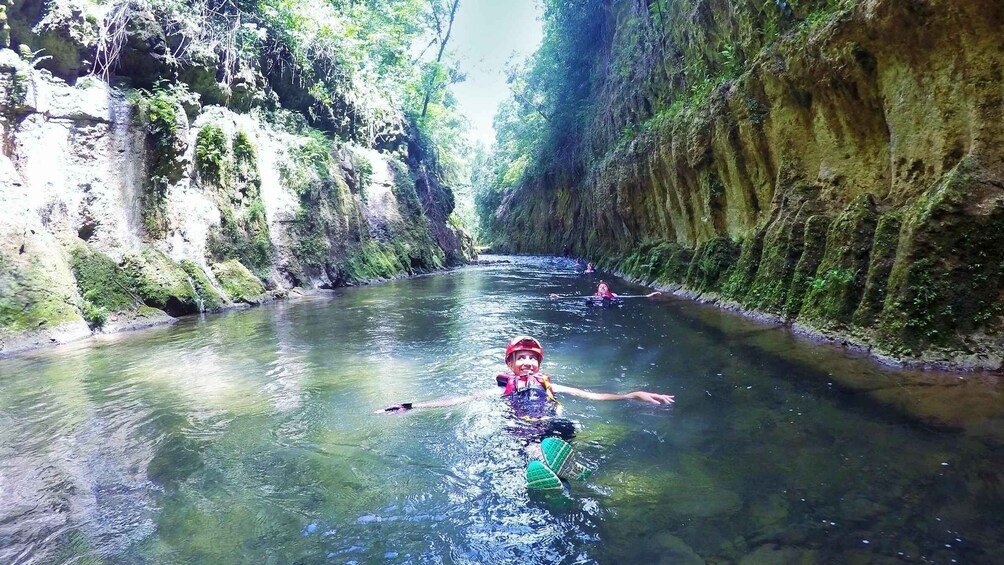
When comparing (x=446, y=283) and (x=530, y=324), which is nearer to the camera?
(x=530, y=324)

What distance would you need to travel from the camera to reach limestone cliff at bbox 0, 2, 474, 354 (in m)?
11.4

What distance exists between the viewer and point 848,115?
10.1 meters

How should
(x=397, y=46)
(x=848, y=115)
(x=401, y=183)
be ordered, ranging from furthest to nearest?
(x=397, y=46) < (x=401, y=183) < (x=848, y=115)

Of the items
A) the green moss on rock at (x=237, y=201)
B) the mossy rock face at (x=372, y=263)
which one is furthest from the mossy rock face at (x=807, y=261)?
the mossy rock face at (x=372, y=263)

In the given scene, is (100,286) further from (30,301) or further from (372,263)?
(372,263)

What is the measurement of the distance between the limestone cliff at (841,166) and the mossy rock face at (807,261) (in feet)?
0.08

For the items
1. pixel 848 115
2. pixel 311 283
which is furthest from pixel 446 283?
pixel 848 115

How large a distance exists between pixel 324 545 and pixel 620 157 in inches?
929

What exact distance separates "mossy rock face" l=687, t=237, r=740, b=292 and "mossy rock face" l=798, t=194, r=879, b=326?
15.9 feet

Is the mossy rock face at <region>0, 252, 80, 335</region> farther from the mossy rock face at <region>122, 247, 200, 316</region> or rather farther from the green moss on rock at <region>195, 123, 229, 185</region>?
the green moss on rock at <region>195, 123, 229, 185</region>

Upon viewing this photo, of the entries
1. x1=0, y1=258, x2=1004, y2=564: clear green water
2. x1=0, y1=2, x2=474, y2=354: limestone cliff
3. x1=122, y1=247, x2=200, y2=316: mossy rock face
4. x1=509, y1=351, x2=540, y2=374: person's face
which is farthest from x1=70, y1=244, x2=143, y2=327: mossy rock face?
x1=509, y1=351, x2=540, y2=374: person's face

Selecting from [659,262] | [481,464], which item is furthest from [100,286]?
[659,262]

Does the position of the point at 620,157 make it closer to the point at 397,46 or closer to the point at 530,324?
the point at 530,324

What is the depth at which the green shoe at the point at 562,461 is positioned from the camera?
13.7ft
